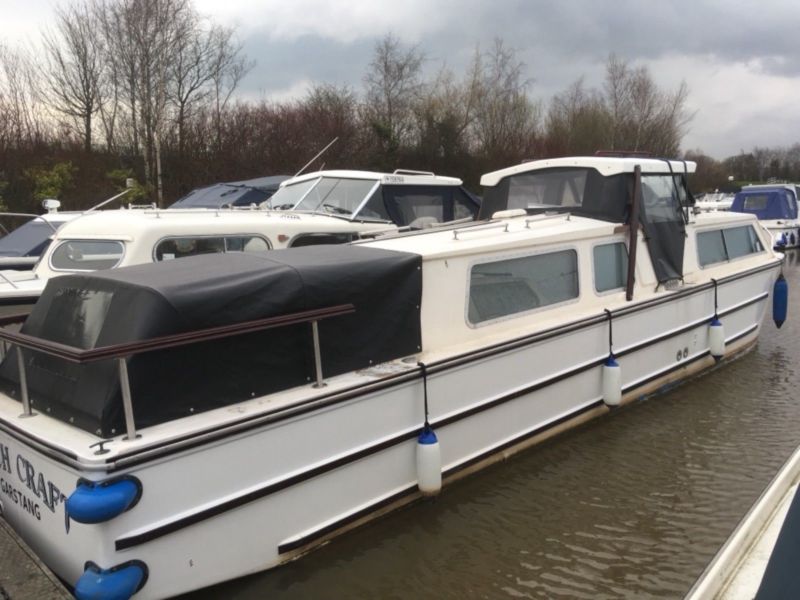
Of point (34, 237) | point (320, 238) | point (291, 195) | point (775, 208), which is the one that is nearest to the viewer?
point (320, 238)

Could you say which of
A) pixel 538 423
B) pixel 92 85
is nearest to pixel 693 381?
pixel 538 423

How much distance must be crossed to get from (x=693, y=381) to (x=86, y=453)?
6.28 meters

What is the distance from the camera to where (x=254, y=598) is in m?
3.47

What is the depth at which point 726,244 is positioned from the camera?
26.4 feet

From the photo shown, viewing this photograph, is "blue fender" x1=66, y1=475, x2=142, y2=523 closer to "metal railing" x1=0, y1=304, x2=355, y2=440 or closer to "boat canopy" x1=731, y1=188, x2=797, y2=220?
"metal railing" x1=0, y1=304, x2=355, y2=440

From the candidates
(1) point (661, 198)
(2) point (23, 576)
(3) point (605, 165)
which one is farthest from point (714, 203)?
(2) point (23, 576)

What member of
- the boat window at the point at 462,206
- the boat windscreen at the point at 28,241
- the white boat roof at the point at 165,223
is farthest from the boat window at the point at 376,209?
the boat windscreen at the point at 28,241

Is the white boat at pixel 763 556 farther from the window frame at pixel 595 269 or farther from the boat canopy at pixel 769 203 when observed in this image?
the boat canopy at pixel 769 203

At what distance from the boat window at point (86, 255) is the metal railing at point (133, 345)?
2.56m

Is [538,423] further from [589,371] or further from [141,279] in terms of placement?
[141,279]

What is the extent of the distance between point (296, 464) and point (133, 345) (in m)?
1.12

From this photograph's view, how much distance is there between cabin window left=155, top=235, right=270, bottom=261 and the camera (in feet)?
20.0

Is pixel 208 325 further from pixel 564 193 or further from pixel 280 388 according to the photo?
pixel 564 193

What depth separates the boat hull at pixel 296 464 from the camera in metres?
3.01
